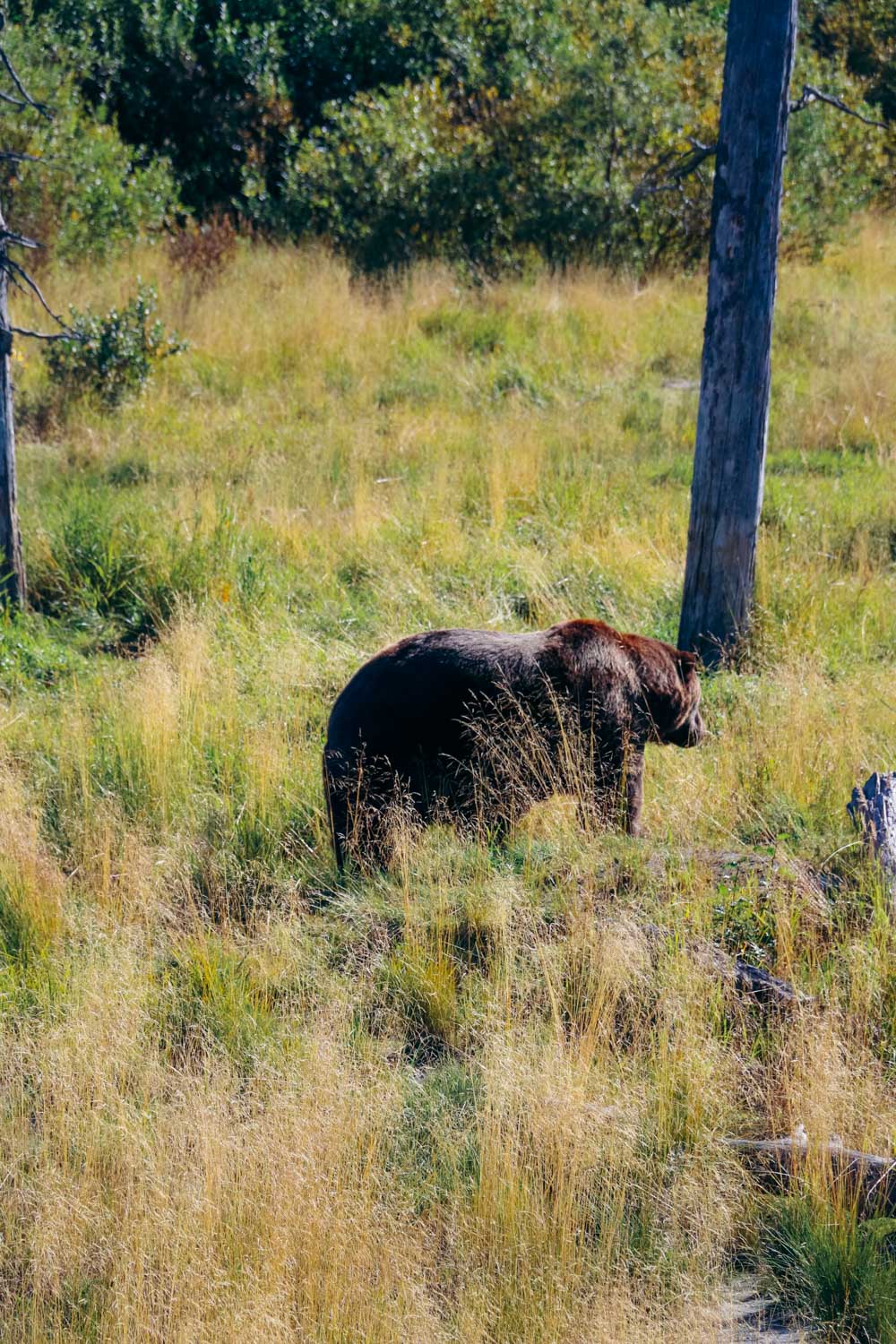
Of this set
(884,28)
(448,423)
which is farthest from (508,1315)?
(884,28)

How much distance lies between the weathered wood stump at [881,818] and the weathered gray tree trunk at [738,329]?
8.70ft

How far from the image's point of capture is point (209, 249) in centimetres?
1602

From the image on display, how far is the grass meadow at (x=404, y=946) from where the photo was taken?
3.63m

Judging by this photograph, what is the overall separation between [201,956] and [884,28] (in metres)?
22.4

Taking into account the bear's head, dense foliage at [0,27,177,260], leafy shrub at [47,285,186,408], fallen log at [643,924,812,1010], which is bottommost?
fallen log at [643,924,812,1010]

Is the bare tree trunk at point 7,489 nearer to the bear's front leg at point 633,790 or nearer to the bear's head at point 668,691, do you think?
the bear's head at point 668,691

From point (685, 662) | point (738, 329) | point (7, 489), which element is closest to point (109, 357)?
point (7, 489)

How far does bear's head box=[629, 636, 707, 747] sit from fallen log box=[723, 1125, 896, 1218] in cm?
243

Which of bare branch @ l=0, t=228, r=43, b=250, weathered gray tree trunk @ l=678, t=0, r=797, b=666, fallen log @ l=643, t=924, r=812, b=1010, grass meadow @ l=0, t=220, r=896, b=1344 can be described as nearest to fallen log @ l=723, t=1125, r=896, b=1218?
grass meadow @ l=0, t=220, r=896, b=1344

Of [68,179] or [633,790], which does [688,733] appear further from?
[68,179]

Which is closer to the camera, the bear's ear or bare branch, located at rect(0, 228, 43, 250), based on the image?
the bear's ear

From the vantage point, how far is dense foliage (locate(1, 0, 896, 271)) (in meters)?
16.6

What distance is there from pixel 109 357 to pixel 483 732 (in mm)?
8259

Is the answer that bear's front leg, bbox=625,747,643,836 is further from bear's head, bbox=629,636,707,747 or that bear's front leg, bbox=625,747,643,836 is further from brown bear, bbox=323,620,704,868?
bear's head, bbox=629,636,707,747
